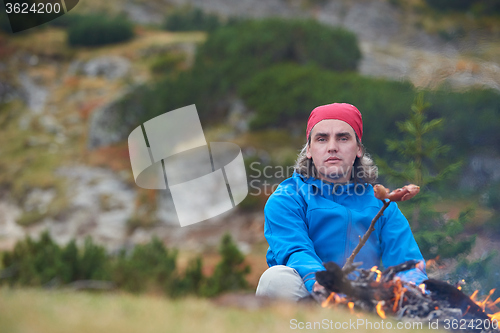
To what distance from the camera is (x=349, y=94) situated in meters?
9.32

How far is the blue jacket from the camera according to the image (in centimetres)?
246

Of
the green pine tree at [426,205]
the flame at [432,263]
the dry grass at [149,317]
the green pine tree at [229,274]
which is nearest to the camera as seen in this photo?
the dry grass at [149,317]

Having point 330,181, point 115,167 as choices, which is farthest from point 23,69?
point 330,181

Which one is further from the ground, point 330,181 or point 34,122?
point 330,181

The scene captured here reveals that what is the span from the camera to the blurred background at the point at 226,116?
522 centimetres

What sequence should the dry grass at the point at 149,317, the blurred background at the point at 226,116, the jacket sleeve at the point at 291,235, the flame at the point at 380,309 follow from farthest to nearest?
1. the blurred background at the point at 226,116
2. the jacket sleeve at the point at 291,235
3. the flame at the point at 380,309
4. the dry grass at the point at 149,317

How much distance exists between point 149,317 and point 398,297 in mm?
1119

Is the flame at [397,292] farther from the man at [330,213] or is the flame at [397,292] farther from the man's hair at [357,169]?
the man's hair at [357,169]

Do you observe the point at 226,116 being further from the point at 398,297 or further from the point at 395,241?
the point at 398,297

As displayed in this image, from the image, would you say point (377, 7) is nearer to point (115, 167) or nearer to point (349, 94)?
point (349, 94)

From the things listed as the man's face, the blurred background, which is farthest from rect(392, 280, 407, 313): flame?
the blurred background

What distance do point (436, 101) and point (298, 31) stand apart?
24.0ft

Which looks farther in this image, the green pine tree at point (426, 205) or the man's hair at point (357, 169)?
the green pine tree at point (426, 205)

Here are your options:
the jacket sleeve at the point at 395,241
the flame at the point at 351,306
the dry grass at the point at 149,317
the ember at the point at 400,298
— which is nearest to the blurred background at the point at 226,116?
the jacket sleeve at the point at 395,241
